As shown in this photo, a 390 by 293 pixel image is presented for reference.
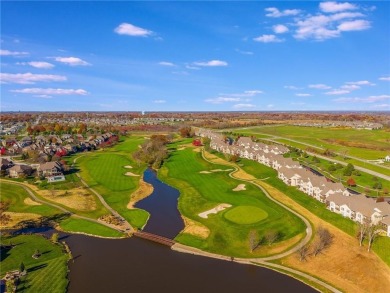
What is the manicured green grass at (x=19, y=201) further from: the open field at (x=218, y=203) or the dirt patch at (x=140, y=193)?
the open field at (x=218, y=203)

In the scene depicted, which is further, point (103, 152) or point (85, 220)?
point (103, 152)

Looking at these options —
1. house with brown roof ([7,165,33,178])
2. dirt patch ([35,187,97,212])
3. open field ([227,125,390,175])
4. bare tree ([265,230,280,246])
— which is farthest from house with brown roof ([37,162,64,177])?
open field ([227,125,390,175])

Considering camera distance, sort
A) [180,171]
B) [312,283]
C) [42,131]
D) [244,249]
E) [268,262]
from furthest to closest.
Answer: [42,131], [180,171], [244,249], [268,262], [312,283]

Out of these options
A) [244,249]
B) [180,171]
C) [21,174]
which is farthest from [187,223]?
[21,174]

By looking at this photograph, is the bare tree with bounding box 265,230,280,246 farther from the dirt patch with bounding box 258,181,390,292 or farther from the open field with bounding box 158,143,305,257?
the dirt patch with bounding box 258,181,390,292

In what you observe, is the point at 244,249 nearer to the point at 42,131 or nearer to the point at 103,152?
the point at 103,152

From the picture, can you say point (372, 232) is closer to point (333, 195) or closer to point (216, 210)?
point (333, 195)
